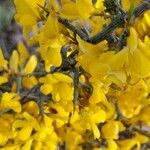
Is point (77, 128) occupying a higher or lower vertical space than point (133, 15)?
lower

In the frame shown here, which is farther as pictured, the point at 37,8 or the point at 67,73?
the point at 67,73

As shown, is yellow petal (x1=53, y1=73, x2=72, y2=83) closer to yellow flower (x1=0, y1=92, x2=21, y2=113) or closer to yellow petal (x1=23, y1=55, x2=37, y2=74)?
yellow flower (x1=0, y1=92, x2=21, y2=113)

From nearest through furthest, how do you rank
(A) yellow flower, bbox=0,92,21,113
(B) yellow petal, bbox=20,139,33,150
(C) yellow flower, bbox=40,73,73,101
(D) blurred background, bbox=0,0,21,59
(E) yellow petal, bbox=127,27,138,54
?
(E) yellow petal, bbox=127,27,138,54 → (C) yellow flower, bbox=40,73,73,101 → (A) yellow flower, bbox=0,92,21,113 → (B) yellow petal, bbox=20,139,33,150 → (D) blurred background, bbox=0,0,21,59

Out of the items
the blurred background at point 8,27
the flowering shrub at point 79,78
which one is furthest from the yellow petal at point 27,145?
the blurred background at point 8,27

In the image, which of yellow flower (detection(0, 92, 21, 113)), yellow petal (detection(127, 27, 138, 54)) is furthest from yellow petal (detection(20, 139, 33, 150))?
yellow petal (detection(127, 27, 138, 54))

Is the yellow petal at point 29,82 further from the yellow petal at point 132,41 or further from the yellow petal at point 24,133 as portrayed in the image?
the yellow petal at point 132,41

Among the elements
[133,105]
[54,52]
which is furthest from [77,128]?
[54,52]

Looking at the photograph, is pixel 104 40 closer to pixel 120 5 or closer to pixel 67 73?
pixel 120 5
